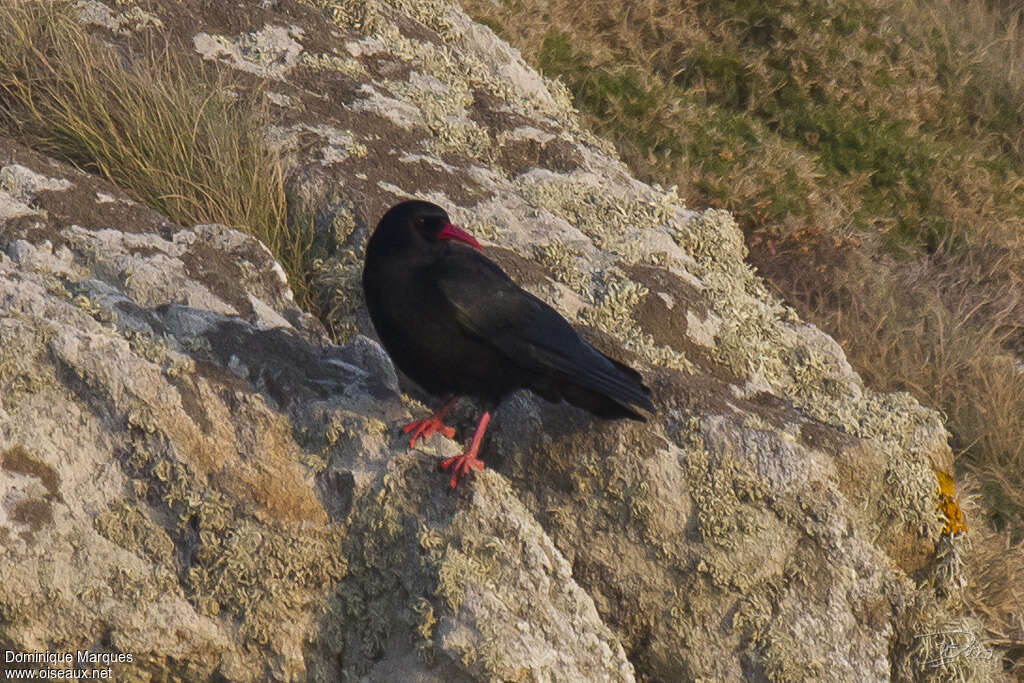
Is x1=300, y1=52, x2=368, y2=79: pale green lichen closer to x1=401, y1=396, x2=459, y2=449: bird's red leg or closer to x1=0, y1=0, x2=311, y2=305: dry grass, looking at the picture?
x1=0, y1=0, x2=311, y2=305: dry grass

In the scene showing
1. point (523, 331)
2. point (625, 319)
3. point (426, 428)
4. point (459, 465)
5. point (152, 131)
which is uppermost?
point (523, 331)

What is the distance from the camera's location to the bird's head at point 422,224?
169 inches

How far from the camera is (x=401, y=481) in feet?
12.5

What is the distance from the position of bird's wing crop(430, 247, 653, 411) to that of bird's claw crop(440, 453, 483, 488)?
50 cm

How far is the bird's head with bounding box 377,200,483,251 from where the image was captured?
4301 millimetres

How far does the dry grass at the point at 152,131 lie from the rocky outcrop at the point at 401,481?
24 cm

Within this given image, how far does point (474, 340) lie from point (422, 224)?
564 millimetres

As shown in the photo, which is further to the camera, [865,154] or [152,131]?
[865,154]

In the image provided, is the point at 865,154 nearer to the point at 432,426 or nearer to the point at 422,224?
the point at 422,224

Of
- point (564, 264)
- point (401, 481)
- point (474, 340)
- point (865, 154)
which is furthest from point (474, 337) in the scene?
point (865, 154)

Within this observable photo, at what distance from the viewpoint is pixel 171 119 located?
5.39 m
